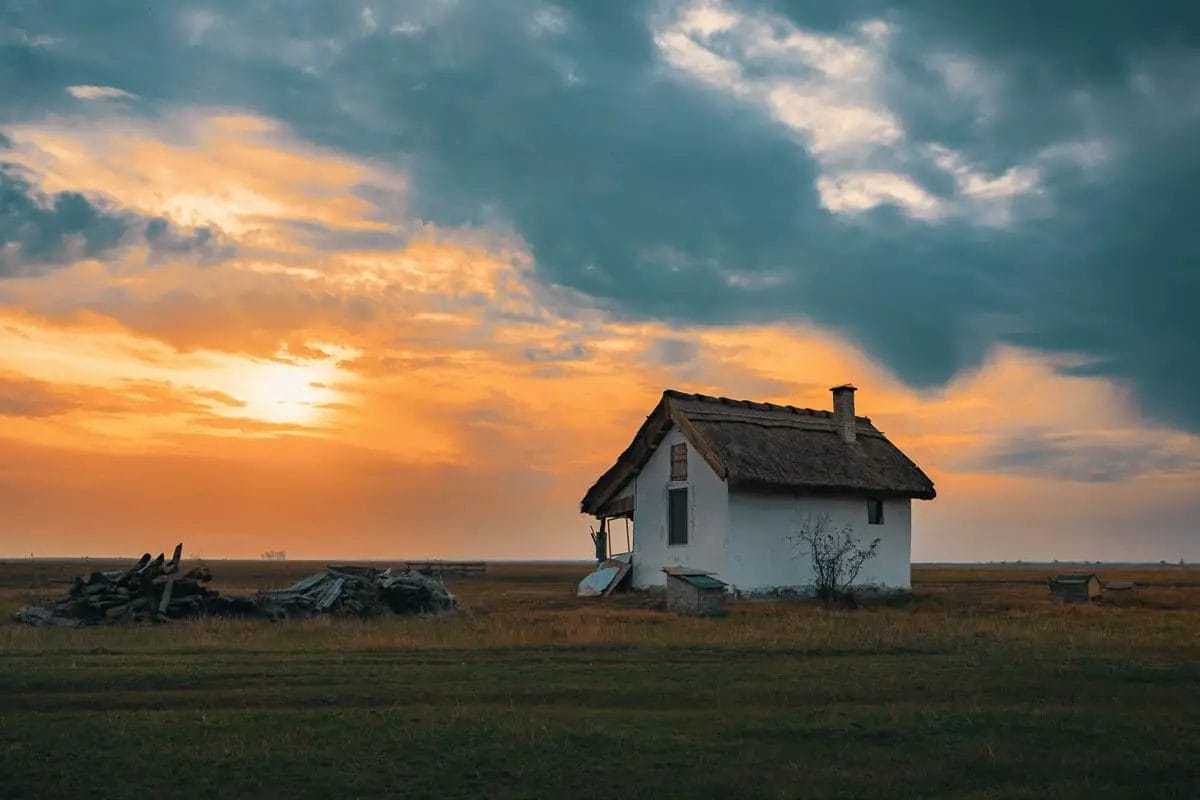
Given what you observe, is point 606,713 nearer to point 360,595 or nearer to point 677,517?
point 360,595

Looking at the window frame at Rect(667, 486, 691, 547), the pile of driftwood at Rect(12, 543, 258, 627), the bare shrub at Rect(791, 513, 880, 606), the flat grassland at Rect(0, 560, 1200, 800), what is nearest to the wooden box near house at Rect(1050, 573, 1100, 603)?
the bare shrub at Rect(791, 513, 880, 606)

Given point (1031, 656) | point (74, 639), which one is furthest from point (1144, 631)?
point (74, 639)

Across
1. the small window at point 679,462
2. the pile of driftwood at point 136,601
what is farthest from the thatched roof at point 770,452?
the pile of driftwood at point 136,601

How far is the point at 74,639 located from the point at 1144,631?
2305 cm

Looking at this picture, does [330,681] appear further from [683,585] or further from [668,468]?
[668,468]

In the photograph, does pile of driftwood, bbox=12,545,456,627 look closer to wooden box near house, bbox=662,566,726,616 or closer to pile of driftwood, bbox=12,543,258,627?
pile of driftwood, bbox=12,543,258,627

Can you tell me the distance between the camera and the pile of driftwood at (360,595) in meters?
31.7

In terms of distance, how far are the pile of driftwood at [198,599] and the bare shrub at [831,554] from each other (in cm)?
1130

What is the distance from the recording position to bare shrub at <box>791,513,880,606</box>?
36250 mm

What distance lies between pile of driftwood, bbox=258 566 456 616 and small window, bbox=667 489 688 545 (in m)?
7.49

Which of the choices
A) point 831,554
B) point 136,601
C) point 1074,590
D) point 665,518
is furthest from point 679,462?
point 136,601

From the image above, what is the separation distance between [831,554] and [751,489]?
12.7 feet

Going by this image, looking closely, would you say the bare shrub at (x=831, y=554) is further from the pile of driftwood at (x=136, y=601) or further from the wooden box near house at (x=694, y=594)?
the pile of driftwood at (x=136, y=601)

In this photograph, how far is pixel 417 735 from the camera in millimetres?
12461
